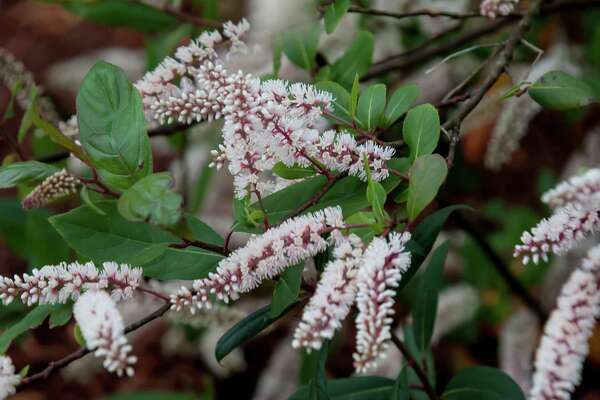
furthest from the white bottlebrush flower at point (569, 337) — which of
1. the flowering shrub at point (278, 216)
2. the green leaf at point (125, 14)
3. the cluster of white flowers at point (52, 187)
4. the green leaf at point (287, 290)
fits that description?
the green leaf at point (125, 14)

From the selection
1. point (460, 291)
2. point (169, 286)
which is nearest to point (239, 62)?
point (169, 286)

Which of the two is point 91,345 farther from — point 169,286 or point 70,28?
point 70,28

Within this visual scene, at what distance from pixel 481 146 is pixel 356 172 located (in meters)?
1.48

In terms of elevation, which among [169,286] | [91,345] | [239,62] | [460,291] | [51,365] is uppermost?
[91,345]

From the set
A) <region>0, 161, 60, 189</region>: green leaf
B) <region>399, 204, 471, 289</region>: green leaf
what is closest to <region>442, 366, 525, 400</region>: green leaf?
<region>399, 204, 471, 289</region>: green leaf

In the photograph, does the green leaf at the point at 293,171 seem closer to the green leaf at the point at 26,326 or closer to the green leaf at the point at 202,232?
the green leaf at the point at 202,232

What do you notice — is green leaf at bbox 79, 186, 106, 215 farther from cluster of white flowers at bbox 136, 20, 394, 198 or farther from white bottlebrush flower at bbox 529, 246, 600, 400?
white bottlebrush flower at bbox 529, 246, 600, 400

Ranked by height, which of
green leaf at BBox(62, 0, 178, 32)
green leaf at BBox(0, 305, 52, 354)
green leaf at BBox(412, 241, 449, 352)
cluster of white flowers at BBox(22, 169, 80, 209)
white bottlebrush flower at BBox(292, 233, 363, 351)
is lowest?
green leaf at BBox(412, 241, 449, 352)

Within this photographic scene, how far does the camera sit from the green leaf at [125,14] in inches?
56.4

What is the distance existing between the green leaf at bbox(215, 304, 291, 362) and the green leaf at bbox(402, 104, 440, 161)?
8.3 inches

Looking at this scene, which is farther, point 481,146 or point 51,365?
point 481,146

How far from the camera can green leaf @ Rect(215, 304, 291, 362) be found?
734 mm

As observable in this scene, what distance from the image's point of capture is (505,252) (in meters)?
1.72

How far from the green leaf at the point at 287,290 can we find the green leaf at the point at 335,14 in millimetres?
316
